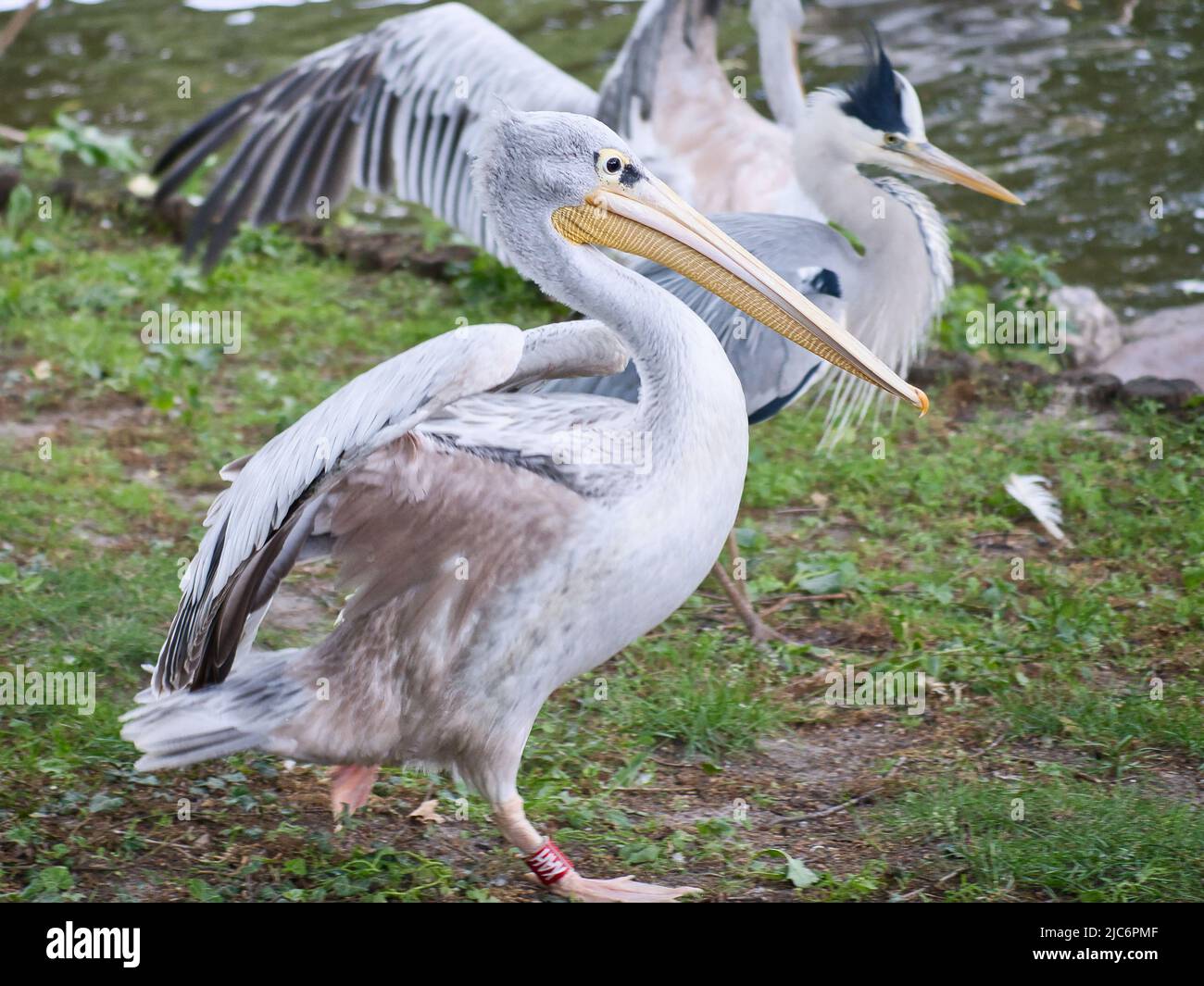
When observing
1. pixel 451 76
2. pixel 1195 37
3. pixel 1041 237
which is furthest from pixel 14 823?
pixel 1195 37

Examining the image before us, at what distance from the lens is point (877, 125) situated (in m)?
5.26

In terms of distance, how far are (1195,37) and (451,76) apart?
6.12 metres

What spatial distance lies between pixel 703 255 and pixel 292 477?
3.49 ft

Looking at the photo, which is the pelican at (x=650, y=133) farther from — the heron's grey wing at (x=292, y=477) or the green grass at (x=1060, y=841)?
the heron's grey wing at (x=292, y=477)

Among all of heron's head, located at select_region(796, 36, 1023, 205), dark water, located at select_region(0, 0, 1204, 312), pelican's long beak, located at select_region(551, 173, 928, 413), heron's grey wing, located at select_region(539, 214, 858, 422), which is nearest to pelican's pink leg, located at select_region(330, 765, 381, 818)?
pelican's long beak, located at select_region(551, 173, 928, 413)

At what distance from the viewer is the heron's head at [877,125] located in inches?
206

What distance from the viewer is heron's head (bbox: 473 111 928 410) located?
A: 3340 mm

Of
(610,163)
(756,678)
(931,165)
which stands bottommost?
(756,678)

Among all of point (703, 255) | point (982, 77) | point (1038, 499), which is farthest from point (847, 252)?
point (982, 77)

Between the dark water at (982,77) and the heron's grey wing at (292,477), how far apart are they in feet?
17.9

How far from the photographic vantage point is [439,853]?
3.73 metres

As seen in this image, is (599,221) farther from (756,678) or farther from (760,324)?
(756,678)

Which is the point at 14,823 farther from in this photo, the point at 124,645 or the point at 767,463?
the point at 767,463

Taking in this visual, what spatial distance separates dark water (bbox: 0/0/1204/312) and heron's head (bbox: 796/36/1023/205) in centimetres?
276
